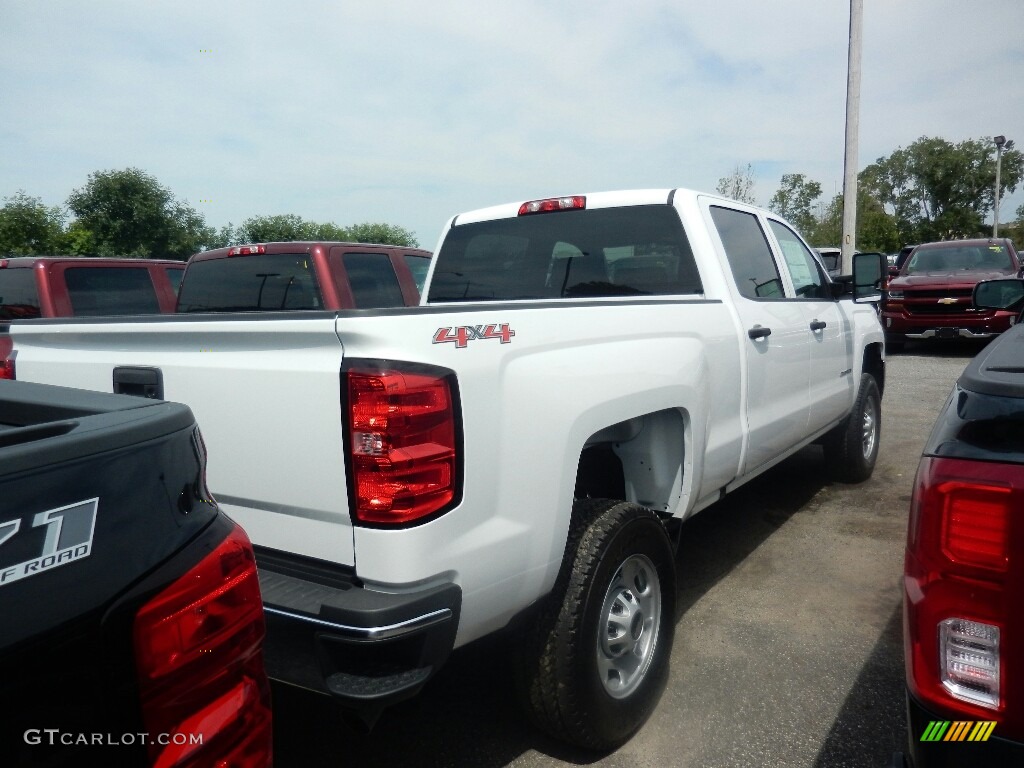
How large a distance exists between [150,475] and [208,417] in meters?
1.05

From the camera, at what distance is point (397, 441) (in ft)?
6.22

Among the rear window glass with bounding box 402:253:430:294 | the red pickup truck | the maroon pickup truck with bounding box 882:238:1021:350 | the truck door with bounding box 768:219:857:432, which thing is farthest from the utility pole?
the red pickup truck

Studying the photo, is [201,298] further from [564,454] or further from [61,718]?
[61,718]

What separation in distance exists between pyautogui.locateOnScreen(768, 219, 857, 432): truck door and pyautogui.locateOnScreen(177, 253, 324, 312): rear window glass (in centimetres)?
356

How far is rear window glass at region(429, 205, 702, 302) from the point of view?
3682mm

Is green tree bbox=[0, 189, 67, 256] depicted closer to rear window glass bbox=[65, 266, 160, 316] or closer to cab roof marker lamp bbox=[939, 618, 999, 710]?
rear window glass bbox=[65, 266, 160, 316]

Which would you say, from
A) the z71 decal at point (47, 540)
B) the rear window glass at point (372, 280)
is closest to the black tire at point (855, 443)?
the rear window glass at point (372, 280)

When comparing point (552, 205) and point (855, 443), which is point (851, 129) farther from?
point (552, 205)

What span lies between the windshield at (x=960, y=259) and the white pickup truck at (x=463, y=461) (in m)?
11.7

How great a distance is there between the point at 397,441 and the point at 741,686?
6.20 ft

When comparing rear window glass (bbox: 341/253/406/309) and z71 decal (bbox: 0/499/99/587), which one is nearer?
z71 decal (bbox: 0/499/99/587)

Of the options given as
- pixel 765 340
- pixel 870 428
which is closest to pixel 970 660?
pixel 765 340

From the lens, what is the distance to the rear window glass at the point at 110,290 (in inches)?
267

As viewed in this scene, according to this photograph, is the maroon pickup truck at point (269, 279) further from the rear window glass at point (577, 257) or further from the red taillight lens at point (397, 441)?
the red taillight lens at point (397, 441)
